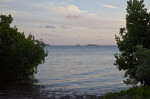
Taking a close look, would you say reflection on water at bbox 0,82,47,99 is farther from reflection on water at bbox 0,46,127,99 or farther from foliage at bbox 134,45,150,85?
foliage at bbox 134,45,150,85

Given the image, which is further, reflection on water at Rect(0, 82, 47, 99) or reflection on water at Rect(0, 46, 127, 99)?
reflection on water at Rect(0, 46, 127, 99)

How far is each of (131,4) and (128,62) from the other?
18.7 feet

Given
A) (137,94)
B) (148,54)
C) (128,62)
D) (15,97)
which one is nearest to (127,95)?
(137,94)

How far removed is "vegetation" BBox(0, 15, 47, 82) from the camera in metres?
26.9

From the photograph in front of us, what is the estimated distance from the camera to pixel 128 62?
19.7 meters

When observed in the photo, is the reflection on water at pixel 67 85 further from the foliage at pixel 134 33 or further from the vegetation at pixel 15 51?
the foliage at pixel 134 33

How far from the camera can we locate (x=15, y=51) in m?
26.8

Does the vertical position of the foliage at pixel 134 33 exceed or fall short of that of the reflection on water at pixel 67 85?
it exceeds it

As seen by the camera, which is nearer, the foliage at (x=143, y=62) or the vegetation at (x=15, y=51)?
the foliage at (x=143, y=62)

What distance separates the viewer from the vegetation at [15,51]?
26.9 metres

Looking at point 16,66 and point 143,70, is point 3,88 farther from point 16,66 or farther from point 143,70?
point 143,70

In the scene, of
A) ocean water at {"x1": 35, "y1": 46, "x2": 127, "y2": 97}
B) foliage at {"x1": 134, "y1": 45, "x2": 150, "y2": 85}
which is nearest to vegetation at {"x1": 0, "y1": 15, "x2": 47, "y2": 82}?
ocean water at {"x1": 35, "y1": 46, "x2": 127, "y2": 97}

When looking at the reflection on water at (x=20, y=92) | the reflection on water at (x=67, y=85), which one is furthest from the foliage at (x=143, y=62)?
the reflection on water at (x=20, y=92)

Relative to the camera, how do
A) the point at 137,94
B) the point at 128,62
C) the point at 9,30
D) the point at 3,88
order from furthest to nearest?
the point at 9,30 < the point at 3,88 < the point at 128,62 < the point at 137,94
